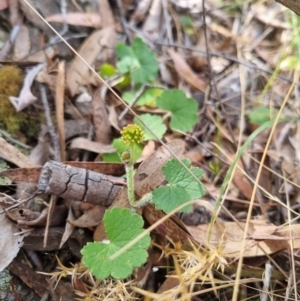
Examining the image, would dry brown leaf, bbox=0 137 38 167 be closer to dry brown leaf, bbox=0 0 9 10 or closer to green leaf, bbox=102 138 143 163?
green leaf, bbox=102 138 143 163

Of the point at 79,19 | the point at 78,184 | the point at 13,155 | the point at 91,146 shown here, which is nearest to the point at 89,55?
the point at 79,19

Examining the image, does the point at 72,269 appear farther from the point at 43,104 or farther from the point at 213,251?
the point at 43,104

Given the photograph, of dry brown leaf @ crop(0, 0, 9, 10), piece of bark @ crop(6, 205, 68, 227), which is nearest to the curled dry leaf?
piece of bark @ crop(6, 205, 68, 227)

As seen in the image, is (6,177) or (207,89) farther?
(207,89)

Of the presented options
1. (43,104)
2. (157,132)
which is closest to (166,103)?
(157,132)

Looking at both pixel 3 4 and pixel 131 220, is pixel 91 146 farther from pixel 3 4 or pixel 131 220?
pixel 3 4

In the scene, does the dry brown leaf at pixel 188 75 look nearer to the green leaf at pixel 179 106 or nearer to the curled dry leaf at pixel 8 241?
the green leaf at pixel 179 106

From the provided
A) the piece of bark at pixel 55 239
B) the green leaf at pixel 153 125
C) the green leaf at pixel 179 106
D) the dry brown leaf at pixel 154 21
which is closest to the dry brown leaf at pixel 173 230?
the piece of bark at pixel 55 239
